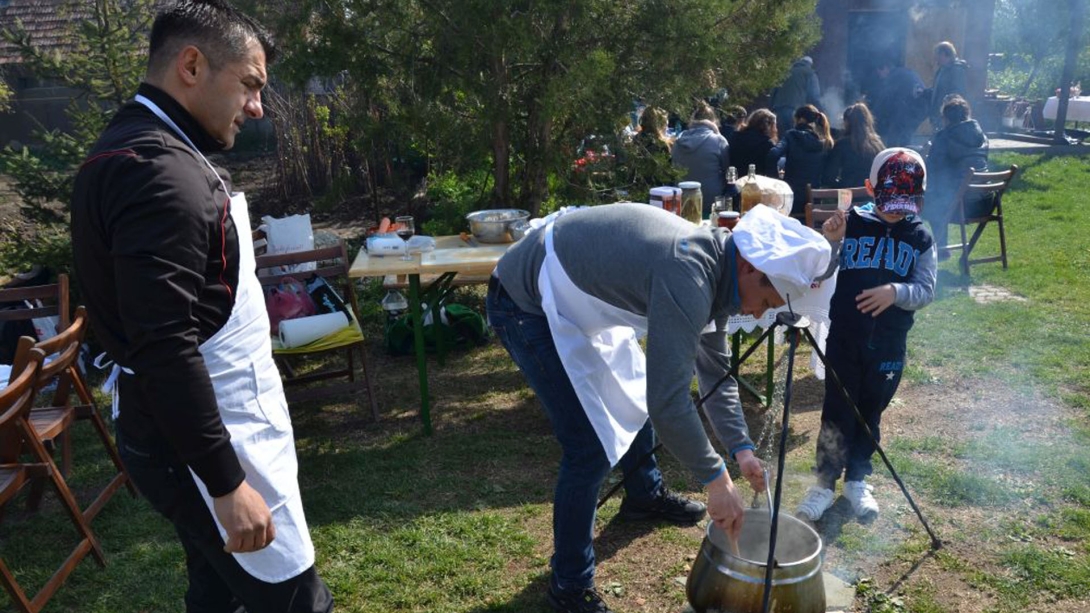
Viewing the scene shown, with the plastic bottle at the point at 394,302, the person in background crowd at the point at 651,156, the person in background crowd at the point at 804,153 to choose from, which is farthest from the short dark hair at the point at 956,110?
the plastic bottle at the point at 394,302

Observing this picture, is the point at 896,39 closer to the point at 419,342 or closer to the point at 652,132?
the point at 652,132

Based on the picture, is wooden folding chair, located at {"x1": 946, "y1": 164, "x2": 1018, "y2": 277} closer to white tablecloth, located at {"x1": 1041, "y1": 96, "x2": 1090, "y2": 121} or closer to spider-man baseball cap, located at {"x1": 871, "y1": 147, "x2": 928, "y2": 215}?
spider-man baseball cap, located at {"x1": 871, "y1": 147, "x2": 928, "y2": 215}

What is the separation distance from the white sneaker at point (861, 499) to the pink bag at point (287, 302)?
3027 mm

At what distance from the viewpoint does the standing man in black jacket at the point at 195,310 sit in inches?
62.4

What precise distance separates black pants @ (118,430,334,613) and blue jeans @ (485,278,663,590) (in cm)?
105

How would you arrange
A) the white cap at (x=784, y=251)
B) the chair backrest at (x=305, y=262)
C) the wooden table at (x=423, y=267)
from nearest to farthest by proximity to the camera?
the white cap at (x=784, y=251), the wooden table at (x=423, y=267), the chair backrest at (x=305, y=262)

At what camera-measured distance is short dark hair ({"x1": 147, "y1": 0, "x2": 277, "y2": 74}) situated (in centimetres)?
173

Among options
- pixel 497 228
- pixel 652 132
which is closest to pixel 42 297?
pixel 497 228

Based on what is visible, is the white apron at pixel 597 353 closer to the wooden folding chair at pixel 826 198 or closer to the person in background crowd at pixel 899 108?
the wooden folding chair at pixel 826 198

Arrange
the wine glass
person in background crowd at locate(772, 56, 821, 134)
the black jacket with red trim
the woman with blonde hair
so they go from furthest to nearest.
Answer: person in background crowd at locate(772, 56, 821, 134)
the woman with blonde hair
the wine glass
the black jacket with red trim

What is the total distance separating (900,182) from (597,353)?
157 centimetres

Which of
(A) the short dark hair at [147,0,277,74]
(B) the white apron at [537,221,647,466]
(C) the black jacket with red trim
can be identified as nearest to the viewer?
(C) the black jacket with red trim

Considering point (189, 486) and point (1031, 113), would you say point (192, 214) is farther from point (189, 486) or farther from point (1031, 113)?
point (1031, 113)

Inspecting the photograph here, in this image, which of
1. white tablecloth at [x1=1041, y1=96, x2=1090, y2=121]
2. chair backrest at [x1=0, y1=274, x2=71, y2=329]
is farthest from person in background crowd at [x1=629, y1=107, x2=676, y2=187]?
white tablecloth at [x1=1041, y1=96, x2=1090, y2=121]
